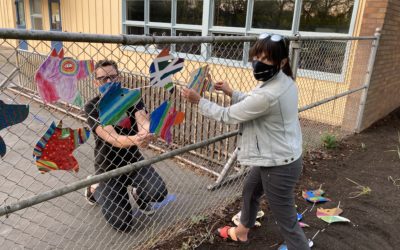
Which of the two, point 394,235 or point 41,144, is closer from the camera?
point 41,144

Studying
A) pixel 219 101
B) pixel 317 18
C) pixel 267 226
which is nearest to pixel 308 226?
pixel 267 226

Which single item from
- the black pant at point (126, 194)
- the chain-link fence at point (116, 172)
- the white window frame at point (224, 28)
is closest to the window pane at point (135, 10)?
the white window frame at point (224, 28)

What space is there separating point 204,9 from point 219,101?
486 cm

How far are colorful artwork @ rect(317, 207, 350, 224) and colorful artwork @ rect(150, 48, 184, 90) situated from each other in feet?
7.27

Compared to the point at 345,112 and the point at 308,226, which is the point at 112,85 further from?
the point at 345,112

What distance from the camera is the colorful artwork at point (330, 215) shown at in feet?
10.9

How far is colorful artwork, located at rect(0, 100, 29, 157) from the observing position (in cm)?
151

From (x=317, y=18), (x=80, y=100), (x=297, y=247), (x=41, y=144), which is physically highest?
(x=317, y=18)

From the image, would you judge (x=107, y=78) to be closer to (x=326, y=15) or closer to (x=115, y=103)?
(x=115, y=103)

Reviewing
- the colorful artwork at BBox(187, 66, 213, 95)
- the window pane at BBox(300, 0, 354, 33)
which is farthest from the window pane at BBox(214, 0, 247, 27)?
the colorful artwork at BBox(187, 66, 213, 95)

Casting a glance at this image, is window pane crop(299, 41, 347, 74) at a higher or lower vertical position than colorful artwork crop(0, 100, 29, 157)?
lower

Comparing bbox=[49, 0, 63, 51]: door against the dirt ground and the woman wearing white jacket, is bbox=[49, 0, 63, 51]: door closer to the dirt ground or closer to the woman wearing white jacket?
the dirt ground

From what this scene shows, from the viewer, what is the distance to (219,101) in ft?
13.6

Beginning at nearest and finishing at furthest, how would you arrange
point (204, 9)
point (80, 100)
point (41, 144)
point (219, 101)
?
point (41, 144)
point (80, 100)
point (219, 101)
point (204, 9)
